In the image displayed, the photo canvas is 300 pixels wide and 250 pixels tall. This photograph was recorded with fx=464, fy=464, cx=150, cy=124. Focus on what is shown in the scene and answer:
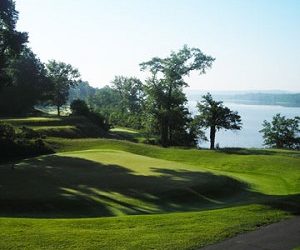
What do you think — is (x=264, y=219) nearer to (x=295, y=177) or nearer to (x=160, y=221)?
(x=160, y=221)

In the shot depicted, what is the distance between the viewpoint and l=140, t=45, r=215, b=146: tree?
69.1 metres

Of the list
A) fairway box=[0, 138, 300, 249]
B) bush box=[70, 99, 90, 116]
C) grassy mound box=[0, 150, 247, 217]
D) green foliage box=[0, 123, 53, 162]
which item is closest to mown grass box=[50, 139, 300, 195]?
fairway box=[0, 138, 300, 249]

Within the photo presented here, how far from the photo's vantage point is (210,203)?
25.0 metres

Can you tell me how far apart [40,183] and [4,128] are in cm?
2341

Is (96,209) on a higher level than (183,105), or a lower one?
lower

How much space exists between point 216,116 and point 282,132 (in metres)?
25.1

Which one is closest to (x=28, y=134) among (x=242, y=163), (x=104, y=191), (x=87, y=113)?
(x=242, y=163)

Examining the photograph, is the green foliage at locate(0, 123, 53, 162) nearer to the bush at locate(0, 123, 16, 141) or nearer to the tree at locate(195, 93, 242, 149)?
the bush at locate(0, 123, 16, 141)

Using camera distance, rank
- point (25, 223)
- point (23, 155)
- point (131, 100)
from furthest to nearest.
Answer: point (131, 100), point (23, 155), point (25, 223)

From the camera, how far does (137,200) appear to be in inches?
924

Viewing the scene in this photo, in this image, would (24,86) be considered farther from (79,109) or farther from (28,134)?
(28,134)

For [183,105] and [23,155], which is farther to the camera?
[183,105]

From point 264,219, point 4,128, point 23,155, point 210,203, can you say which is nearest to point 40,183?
point 210,203

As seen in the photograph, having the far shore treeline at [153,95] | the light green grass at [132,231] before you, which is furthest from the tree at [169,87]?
the light green grass at [132,231]
